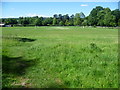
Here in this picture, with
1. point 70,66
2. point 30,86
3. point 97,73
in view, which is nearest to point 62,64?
point 70,66

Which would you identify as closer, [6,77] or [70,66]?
[6,77]

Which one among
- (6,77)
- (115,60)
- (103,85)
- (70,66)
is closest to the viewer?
(103,85)

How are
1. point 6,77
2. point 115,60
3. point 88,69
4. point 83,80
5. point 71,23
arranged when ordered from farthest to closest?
1. point 71,23
2. point 115,60
3. point 88,69
4. point 6,77
5. point 83,80

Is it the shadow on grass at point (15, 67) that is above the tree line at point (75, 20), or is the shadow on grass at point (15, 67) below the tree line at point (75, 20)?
below

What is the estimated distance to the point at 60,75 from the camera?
6.32 meters

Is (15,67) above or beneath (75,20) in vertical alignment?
beneath

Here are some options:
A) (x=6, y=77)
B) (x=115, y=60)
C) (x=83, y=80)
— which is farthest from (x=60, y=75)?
(x=115, y=60)

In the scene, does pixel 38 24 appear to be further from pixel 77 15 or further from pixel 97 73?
pixel 97 73

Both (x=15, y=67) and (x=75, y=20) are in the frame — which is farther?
(x=75, y=20)

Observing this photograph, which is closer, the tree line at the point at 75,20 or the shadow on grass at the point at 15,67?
the shadow on grass at the point at 15,67

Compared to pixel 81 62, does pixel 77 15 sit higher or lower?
higher

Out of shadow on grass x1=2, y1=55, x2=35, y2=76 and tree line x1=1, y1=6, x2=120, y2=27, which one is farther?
tree line x1=1, y1=6, x2=120, y2=27

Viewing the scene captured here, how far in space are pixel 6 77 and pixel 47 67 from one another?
1898 mm

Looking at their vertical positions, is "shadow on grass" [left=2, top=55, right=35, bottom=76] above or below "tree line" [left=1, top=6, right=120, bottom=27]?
below
